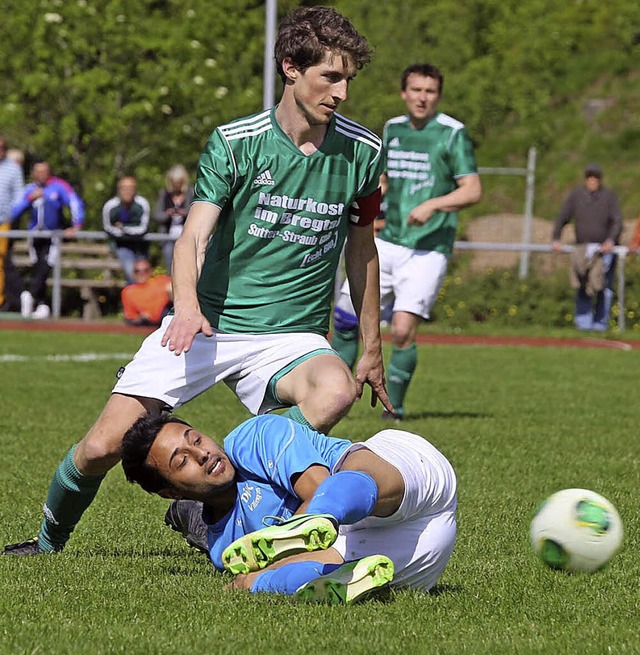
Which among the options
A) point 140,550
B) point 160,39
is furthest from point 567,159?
point 140,550

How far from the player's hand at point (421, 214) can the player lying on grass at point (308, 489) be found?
4.73 metres

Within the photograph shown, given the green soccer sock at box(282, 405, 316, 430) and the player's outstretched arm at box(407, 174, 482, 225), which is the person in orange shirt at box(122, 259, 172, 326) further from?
the green soccer sock at box(282, 405, 316, 430)

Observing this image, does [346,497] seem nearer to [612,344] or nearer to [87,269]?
[612,344]

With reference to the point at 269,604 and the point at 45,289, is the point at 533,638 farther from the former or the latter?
the point at 45,289

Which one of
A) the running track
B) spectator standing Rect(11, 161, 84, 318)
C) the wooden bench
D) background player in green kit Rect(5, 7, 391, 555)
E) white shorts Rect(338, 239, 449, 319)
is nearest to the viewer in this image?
background player in green kit Rect(5, 7, 391, 555)

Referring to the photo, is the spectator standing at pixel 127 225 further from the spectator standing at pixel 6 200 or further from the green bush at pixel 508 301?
the green bush at pixel 508 301

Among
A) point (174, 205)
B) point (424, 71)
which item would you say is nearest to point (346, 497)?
point (424, 71)

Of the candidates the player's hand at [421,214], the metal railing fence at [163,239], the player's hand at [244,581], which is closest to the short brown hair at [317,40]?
the player's hand at [244,581]

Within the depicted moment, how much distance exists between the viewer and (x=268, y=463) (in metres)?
4.85

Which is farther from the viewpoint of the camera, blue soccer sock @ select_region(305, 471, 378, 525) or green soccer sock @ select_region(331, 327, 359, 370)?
green soccer sock @ select_region(331, 327, 359, 370)

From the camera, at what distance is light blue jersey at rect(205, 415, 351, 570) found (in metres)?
4.78

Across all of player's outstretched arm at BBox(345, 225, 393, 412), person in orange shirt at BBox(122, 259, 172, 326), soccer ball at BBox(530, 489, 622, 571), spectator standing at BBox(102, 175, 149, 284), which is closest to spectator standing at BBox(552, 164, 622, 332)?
person in orange shirt at BBox(122, 259, 172, 326)

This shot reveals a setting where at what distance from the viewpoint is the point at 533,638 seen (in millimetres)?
4246

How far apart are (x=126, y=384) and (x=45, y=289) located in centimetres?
1665
